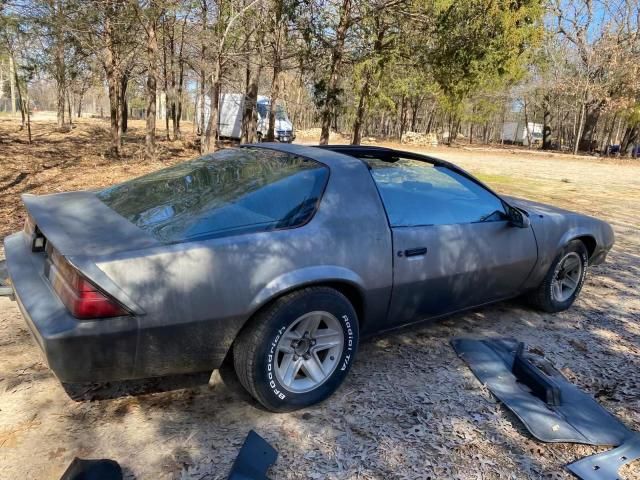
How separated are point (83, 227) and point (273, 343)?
117 centimetres

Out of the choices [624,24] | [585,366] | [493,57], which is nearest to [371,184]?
[585,366]

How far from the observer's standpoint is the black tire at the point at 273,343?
246 cm

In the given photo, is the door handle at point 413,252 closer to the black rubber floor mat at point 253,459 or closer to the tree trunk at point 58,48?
the black rubber floor mat at point 253,459

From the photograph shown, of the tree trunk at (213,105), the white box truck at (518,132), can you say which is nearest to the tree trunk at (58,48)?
the tree trunk at (213,105)

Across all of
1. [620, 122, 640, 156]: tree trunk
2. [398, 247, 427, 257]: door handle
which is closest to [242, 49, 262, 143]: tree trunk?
[398, 247, 427, 257]: door handle

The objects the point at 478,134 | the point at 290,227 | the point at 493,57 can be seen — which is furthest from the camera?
the point at 478,134

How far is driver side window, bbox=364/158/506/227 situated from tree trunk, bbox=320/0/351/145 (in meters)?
7.63

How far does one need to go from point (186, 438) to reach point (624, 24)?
38.2 metres

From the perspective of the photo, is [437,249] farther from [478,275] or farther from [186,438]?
[186,438]

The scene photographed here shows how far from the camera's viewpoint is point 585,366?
339cm

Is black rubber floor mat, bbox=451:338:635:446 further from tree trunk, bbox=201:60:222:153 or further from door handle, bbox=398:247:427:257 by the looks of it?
tree trunk, bbox=201:60:222:153

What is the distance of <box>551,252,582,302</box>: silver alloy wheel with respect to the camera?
4.20 m

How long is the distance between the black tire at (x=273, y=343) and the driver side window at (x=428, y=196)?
2.41ft

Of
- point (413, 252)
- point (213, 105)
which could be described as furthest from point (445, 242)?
point (213, 105)
